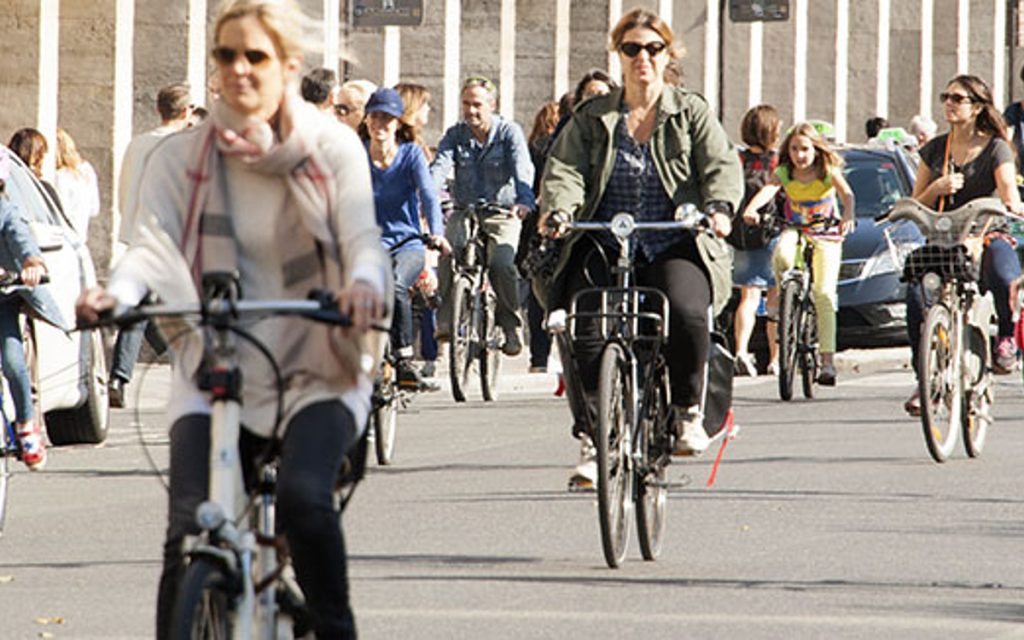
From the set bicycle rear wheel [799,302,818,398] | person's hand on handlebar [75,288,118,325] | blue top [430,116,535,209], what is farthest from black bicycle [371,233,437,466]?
person's hand on handlebar [75,288,118,325]

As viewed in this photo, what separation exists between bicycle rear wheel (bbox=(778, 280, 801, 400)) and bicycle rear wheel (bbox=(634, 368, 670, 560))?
8.19 metres

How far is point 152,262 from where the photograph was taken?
256 inches

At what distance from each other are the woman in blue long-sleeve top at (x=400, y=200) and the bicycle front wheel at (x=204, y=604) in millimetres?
8840

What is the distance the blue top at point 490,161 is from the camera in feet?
62.3

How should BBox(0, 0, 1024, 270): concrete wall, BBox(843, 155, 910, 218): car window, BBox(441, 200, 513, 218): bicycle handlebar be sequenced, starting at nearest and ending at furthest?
BBox(441, 200, 513, 218): bicycle handlebar < BBox(843, 155, 910, 218): car window < BBox(0, 0, 1024, 270): concrete wall

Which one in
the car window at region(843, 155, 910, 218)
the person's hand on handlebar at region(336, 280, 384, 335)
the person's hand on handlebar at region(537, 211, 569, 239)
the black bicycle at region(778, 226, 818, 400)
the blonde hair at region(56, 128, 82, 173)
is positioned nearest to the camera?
the person's hand on handlebar at region(336, 280, 384, 335)

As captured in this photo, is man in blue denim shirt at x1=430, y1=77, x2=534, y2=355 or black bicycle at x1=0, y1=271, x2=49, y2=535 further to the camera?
man in blue denim shirt at x1=430, y1=77, x2=534, y2=355

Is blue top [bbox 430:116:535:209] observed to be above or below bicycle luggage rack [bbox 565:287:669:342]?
above

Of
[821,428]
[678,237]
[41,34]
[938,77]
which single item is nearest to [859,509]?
[678,237]

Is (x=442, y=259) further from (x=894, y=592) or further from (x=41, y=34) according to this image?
(x=894, y=592)

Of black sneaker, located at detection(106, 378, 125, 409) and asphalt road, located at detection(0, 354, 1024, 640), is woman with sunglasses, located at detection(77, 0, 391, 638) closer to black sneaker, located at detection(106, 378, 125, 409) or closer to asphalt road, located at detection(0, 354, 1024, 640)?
asphalt road, located at detection(0, 354, 1024, 640)

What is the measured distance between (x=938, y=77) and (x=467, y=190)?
162 feet

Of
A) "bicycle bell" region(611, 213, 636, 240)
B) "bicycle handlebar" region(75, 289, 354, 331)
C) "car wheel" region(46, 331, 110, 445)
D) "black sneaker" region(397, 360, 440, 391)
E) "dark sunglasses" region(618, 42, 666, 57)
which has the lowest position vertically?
"car wheel" region(46, 331, 110, 445)

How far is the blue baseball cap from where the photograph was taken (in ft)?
48.5
